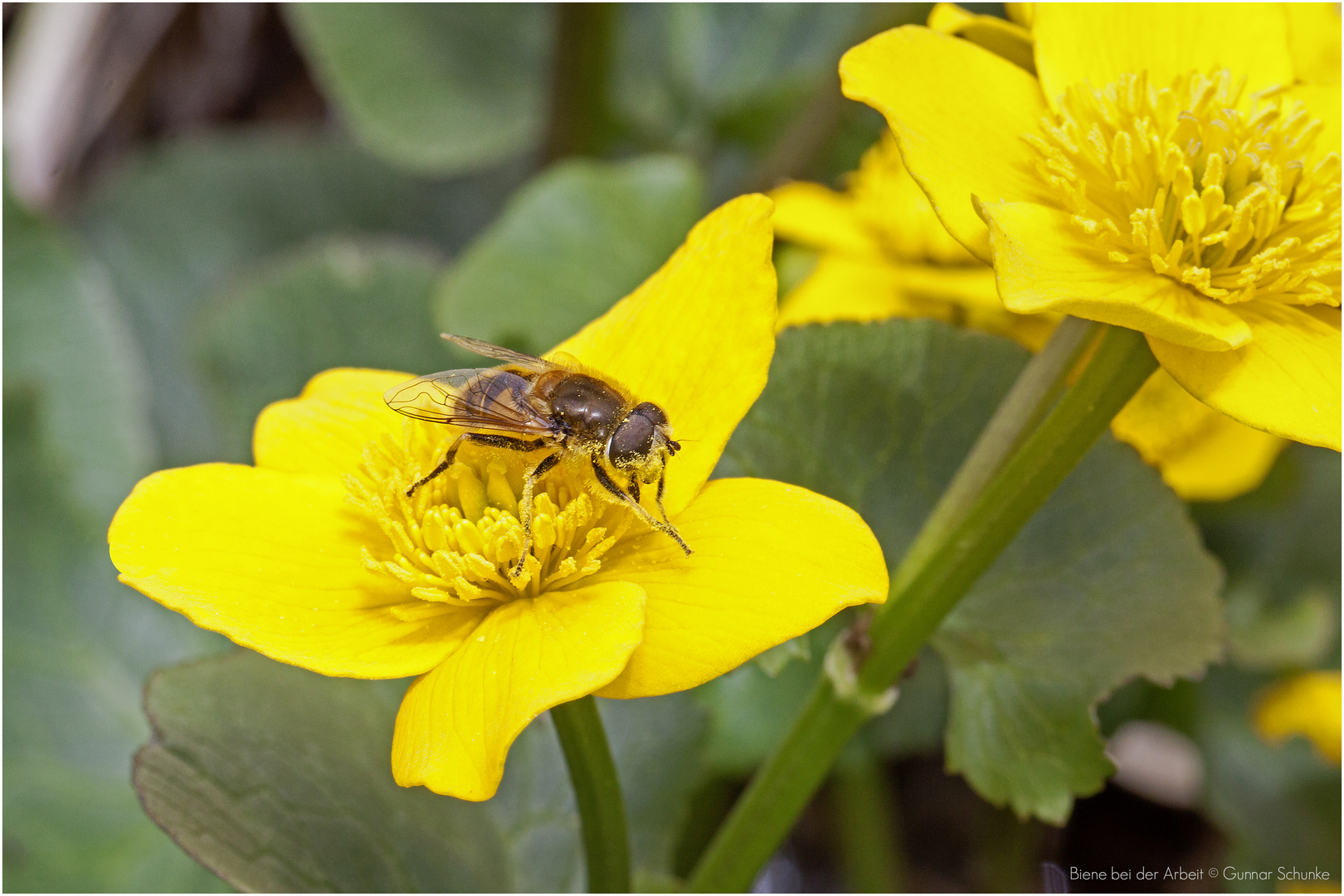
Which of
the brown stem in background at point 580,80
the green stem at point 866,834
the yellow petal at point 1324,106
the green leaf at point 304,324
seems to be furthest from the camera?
the brown stem in background at point 580,80

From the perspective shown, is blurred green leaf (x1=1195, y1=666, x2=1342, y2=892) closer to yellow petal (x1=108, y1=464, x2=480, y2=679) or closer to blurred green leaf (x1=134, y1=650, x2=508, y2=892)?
blurred green leaf (x1=134, y1=650, x2=508, y2=892)

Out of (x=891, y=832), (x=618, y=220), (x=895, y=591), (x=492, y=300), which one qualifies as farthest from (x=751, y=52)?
(x=895, y=591)

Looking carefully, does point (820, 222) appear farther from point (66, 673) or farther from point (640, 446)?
point (66, 673)

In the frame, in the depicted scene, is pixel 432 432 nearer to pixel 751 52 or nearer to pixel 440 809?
pixel 440 809

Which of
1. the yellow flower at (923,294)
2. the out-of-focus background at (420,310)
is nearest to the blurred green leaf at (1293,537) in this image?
the out-of-focus background at (420,310)

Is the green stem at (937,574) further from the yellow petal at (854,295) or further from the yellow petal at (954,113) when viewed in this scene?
the yellow petal at (854,295)
